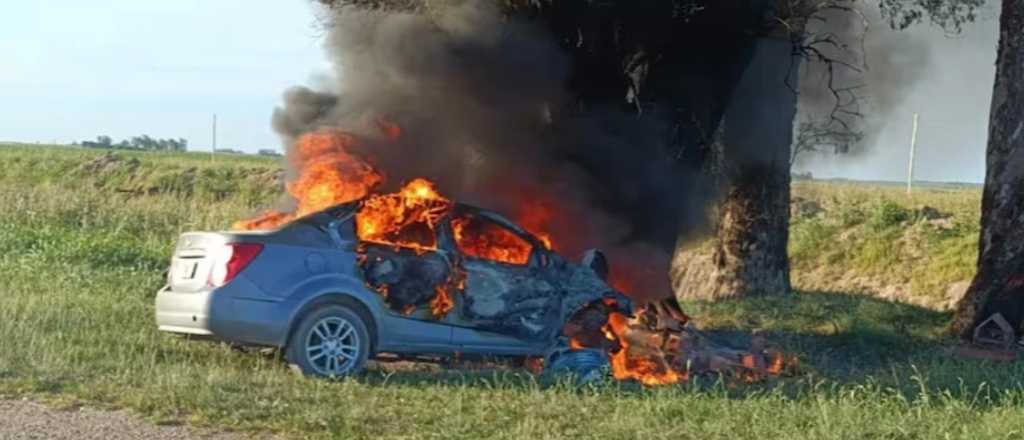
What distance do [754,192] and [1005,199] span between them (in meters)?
4.55

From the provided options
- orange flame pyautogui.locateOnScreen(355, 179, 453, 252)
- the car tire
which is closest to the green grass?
orange flame pyautogui.locateOnScreen(355, 179, 453, 252)

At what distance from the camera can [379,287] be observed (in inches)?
419

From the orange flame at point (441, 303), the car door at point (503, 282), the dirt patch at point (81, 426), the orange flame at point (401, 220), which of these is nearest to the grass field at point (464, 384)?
the dirt patch at point (81, 426)

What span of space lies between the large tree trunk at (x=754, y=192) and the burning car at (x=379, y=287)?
5783mm

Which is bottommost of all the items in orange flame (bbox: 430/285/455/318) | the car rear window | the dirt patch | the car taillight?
the dirt patch

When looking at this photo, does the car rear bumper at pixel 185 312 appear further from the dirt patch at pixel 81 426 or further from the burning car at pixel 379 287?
the dirt patch at pixel 81 426

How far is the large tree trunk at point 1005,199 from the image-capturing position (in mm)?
13988

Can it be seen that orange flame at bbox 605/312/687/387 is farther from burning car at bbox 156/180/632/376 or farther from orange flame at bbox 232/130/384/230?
orange flame at bbox 232/130/384/230

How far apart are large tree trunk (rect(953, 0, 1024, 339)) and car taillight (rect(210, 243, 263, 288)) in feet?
26.0

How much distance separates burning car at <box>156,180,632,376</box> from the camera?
33.4 ft

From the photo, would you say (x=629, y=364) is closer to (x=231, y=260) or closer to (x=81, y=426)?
(x=231, y=260)

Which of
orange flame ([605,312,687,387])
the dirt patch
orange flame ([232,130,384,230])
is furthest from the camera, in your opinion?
orange flame ([232,130,384,230])

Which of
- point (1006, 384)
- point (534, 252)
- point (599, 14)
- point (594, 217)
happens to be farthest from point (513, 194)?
point (1006, 384)

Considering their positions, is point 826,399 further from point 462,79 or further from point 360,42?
point 360,42
